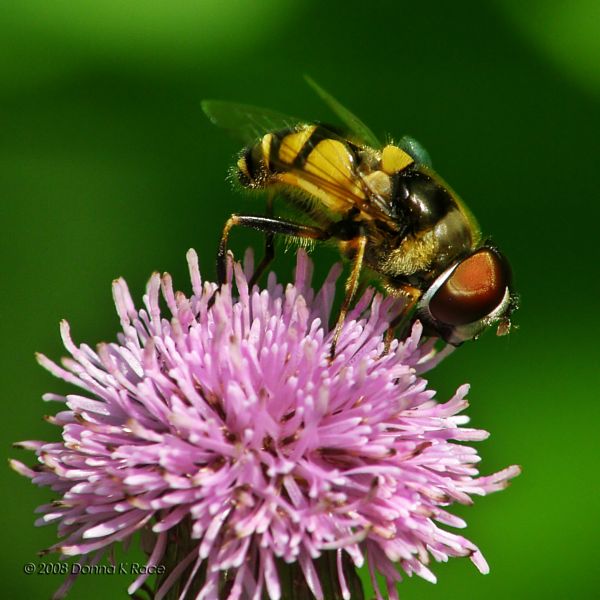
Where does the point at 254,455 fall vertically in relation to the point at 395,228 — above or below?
below

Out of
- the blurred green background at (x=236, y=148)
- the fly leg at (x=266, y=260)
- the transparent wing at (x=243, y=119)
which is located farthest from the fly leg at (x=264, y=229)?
the blurred green background at (x=236, y=148)

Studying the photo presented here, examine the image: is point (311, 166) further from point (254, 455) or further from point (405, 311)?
point (254, 455)

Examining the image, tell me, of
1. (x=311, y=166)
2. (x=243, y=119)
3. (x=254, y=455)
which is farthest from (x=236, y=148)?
(x=254, y=455)

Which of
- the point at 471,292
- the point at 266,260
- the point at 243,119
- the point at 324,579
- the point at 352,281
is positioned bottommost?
the point at 324,579

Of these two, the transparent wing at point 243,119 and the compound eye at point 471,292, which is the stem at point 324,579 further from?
the transparent wing at point 243,119

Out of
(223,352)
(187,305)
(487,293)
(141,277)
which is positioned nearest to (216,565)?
(223,352)

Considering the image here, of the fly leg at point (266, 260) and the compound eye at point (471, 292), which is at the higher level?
the fly leg at point (266, 260)

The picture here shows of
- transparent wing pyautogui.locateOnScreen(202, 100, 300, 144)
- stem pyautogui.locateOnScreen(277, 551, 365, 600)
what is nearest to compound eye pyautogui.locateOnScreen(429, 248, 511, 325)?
stem pyautogui.locateOnScreen(277, 551, 365, 600)
